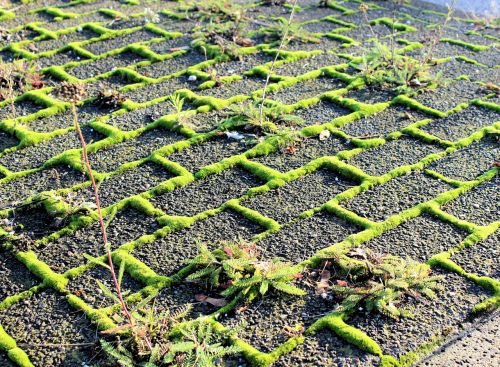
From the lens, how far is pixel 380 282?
424cm

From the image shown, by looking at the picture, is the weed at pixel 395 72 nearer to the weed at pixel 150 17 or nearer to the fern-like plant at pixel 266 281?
the weed at pixel 150 17

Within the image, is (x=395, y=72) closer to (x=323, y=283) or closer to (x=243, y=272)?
(x=323, y=283)

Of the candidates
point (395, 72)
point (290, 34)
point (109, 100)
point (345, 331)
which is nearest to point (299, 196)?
point (345, 331)

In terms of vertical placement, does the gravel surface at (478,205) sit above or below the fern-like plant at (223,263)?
above

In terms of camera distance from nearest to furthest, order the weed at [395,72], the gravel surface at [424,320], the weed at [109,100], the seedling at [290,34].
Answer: the gravel surface at [424,320] < the weed at [109,100] < the weed at [395,72] < the seedling at [290,34]

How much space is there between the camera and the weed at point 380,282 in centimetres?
407

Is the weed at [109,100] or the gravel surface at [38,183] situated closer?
the gravel surface at [38,183]

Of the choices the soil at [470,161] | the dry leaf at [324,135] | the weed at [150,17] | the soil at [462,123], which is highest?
the soil at [462,123]

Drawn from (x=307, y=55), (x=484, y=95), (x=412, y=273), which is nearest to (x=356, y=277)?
(x=412, y=273)

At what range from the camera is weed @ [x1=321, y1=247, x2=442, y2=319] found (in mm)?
4070

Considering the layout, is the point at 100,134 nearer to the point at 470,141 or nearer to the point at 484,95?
the point at 470,141

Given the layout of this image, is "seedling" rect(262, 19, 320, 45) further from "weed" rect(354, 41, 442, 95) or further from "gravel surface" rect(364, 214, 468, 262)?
"gravel surface" rect(364, 214, 468, 262)

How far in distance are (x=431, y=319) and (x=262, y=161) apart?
1.98m

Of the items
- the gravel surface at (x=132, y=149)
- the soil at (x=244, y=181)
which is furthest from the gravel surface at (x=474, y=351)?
the gravel surface at (x=132, y=149)
